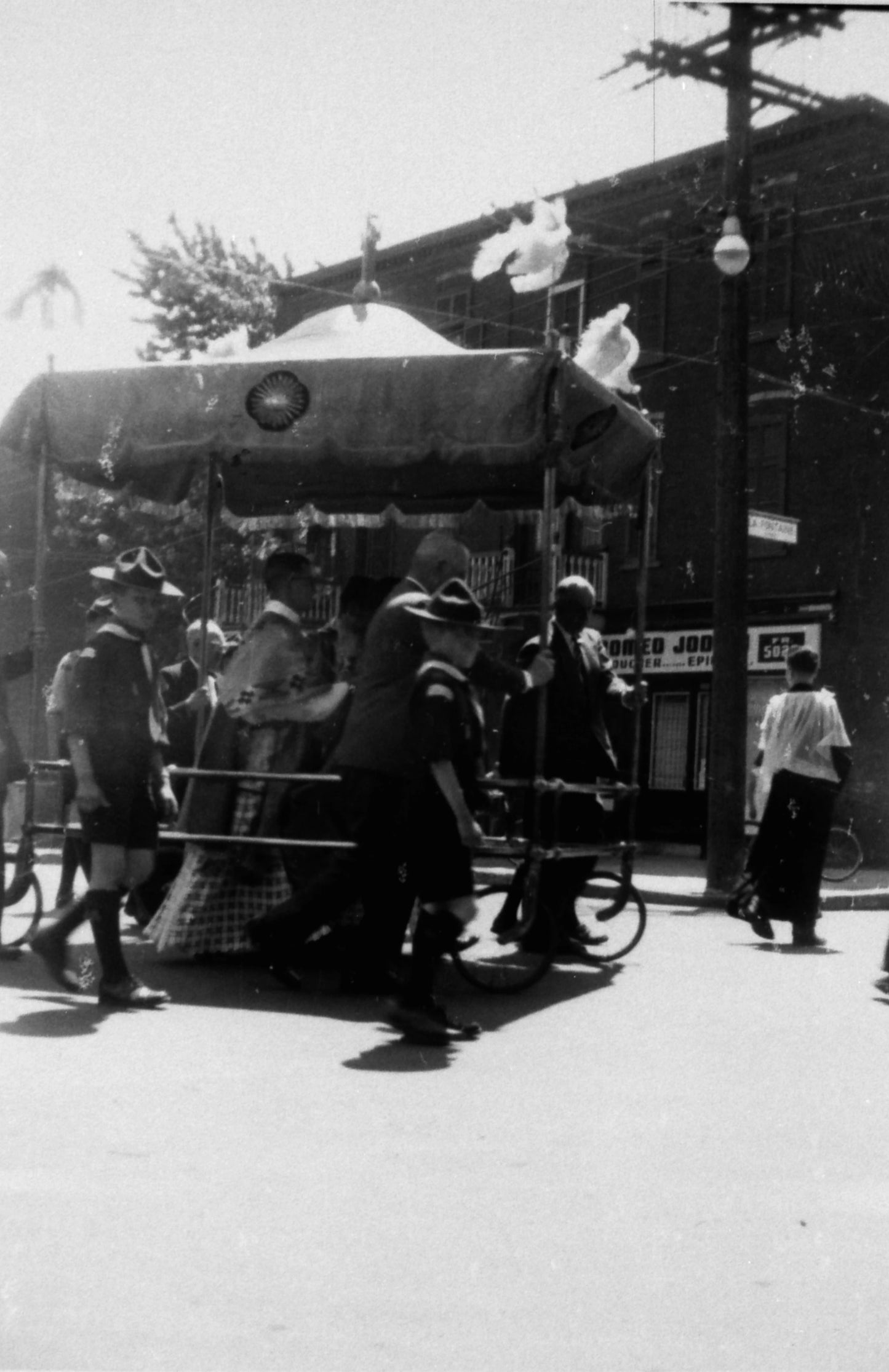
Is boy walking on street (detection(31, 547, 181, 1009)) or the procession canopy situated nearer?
boy walking on street (detection(31, 547, 181, 1009))

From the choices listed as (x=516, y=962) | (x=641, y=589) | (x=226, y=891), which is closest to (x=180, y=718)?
(x=226, y=891)

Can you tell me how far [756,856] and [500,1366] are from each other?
8597 millimetres

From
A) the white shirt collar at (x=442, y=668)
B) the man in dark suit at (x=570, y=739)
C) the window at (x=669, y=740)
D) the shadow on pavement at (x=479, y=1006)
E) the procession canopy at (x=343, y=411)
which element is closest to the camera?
the shadow on pavement at (x=479, y=1006)

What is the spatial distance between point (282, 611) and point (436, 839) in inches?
108

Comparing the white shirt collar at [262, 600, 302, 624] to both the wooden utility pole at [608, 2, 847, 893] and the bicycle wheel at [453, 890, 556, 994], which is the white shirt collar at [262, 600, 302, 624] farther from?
the wooden utility pole at [608, 2, 847, 893]

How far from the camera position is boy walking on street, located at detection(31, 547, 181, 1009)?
780 cm

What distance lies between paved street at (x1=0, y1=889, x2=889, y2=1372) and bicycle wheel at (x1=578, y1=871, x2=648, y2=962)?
1930mm

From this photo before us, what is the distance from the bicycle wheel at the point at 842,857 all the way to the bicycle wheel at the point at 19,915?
12.6m

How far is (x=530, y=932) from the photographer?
9.01 metres

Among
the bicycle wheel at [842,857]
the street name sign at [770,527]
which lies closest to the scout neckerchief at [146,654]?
the street name sign at [770,527]

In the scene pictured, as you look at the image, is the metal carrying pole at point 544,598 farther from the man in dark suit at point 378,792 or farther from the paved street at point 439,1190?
the paved street at point 439,1190

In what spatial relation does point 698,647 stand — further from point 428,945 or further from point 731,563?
point 428,945

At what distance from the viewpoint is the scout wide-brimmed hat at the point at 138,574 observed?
7.98m

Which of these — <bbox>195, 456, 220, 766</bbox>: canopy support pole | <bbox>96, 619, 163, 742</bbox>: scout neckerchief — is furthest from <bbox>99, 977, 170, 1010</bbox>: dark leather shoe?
<bbox>195, 456, 220, 766</bbox>: canopy support pole
